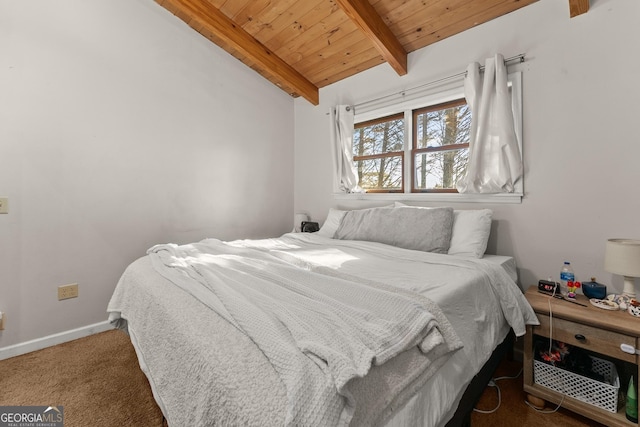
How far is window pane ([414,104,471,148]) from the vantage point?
235cm

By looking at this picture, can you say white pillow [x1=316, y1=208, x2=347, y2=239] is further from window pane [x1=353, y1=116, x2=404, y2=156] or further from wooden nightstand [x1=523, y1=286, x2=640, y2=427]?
wooden nightstand [x1=523, y1=286, x2=640, y2=427]

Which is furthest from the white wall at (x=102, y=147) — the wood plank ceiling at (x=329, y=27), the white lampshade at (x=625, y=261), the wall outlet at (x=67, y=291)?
the white lampshade at (x=625, y=261)

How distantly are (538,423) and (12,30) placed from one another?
4.04 metres

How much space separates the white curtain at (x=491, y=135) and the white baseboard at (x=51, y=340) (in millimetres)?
3043

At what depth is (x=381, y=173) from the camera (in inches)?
116

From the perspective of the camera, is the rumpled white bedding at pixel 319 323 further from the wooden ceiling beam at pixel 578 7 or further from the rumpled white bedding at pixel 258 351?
the wooden ceiling beam at pixel 578 7

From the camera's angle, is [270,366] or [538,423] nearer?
[270,366]

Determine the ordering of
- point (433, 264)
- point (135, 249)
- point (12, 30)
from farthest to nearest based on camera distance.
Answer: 1. point (135, 249)
2. point (12, 30)
3. point (433, 264)

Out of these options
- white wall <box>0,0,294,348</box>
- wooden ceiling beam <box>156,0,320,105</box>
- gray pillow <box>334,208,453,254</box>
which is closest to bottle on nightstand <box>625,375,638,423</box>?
gray pillow <box>334,208,453,254</box>

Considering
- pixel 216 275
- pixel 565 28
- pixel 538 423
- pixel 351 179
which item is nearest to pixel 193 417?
pixel 216 275

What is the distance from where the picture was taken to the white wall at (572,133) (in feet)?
5.33

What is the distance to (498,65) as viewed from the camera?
6.46ft

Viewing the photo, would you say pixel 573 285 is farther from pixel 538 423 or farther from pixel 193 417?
pixel 193 417

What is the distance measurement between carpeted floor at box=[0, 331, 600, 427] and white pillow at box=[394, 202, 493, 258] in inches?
31.8
